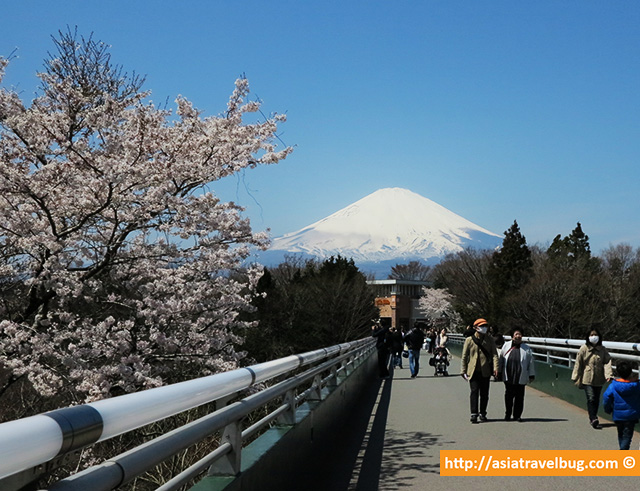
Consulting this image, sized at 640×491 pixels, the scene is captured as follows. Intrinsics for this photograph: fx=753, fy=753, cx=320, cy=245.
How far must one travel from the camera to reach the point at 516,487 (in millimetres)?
7809

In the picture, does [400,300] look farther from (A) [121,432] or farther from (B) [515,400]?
(A) [121,432]

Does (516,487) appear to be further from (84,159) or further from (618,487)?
(84,159)

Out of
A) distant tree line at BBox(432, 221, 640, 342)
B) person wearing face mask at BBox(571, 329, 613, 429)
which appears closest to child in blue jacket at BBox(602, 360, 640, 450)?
person wearing face mask at BBox(571, 329, 613, 429)

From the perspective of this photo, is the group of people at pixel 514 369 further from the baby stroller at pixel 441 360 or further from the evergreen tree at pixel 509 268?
the evergreen tree at pixel 509 268

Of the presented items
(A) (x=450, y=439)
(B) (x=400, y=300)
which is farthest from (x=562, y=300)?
(B) (x=400, y=300)

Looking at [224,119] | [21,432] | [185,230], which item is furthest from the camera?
[224,119]

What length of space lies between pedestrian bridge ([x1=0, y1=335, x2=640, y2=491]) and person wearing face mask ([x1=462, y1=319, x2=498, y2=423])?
539 millimetres

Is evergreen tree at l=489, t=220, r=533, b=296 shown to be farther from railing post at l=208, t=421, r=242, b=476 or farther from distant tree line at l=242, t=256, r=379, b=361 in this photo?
railing post at l=208, t=421, r=242, b=476

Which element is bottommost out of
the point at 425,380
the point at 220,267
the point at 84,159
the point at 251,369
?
the point at 425,380

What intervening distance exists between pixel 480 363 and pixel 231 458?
407 inches

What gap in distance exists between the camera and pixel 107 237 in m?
13.9

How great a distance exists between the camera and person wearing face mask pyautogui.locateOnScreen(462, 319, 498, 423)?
1348cm

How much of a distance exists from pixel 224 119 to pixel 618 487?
1077cm

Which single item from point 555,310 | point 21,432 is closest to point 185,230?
point 21,432
